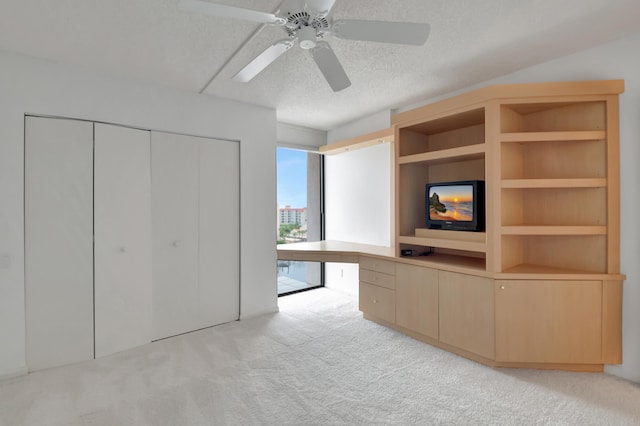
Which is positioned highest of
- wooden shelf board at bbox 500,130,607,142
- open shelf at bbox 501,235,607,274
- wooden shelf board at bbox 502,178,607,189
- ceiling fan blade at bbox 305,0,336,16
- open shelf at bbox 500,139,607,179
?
ceiling fan blade at bbox 305,0,336,16

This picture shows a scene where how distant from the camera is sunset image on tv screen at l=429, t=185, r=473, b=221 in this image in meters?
2.88

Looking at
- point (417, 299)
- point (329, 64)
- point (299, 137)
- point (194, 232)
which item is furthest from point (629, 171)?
point (194, 232)

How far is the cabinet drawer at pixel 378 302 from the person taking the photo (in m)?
3.34

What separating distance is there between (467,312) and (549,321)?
1.94ft

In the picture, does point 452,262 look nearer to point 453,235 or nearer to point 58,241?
point 453,235

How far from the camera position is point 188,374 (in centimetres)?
249

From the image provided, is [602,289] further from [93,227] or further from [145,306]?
[93,227]

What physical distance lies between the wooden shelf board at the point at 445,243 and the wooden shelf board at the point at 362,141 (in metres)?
1.28

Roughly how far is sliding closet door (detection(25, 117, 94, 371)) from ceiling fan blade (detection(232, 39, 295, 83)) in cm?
170

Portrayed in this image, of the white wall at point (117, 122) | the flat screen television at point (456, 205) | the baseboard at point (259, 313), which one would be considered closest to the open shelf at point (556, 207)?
the flat screen television at point (456, 205)

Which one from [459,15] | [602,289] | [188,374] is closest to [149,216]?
[188,374]

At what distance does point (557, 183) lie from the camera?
8.11 ft

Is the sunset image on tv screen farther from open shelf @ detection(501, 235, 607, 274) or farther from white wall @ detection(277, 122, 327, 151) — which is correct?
white wall @ detection(277, 122, 327, 151)

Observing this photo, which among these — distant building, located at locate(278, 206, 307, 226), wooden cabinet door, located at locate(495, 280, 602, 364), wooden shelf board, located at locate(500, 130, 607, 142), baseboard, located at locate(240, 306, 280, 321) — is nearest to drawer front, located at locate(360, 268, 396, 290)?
wooden cabinet door, located at locate(495, 280, 602, 364)
